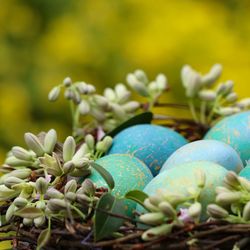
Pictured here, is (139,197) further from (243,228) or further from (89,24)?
(89,24)

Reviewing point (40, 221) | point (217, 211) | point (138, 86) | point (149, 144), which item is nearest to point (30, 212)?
point (40, 221)

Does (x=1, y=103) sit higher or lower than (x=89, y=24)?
lower

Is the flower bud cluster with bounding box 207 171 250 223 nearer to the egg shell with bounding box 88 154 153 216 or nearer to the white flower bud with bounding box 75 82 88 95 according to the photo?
the egg shell with bounding box 88 154 153 216

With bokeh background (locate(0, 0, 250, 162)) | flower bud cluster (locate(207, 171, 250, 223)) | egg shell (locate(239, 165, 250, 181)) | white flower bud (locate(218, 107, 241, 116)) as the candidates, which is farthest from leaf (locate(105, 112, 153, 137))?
bokeh background (locate(0, 0, 250, 162))

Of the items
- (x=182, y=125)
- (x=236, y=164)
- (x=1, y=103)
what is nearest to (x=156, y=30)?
(x=1, y=103)

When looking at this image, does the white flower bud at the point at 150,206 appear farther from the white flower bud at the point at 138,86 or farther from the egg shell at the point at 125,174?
the white flower bud at the point at 138,86

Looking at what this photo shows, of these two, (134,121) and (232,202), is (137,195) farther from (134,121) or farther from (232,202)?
(134,121)
